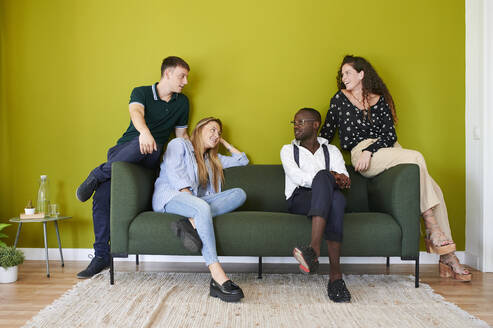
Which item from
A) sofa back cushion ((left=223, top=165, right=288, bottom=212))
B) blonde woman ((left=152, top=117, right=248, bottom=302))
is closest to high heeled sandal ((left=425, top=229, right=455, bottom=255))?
sofa back cushion ((left=223, top=165, right=288, bottom=212))

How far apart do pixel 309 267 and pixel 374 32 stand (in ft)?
6.65

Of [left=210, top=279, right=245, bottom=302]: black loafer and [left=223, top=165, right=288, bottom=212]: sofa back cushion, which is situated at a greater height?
[left=223, top=165, right=288, bottom=212]: sofa back cushion

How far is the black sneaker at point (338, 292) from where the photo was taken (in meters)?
2.16

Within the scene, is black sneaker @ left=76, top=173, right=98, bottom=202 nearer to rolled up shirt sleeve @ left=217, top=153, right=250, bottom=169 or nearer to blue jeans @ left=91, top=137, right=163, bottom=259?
blue jeans @ left=91, top=137, right=163, bottom=259

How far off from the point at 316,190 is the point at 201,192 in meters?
0.83

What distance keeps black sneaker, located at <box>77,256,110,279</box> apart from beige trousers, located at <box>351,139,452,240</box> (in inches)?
75.1

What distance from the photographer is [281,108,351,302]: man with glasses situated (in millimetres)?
2191

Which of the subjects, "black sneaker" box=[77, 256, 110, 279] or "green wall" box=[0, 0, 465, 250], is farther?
"green wall" box=[0, 0, 465, 250]

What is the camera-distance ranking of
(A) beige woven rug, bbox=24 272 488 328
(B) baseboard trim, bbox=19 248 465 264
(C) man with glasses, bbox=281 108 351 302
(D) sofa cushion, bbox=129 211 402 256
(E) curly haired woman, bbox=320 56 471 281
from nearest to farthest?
(A) beige woven rug, bbox=24 272 488 328, (C) man with glasses, bbox=281 108 351 302, (D) sofa cushion, bbox=129 211 402 256, (E) curly haired woman, bbox=320 56 471 281, (B) baseboard trim, bbox=19 248 465 264

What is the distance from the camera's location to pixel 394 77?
3.21 meters

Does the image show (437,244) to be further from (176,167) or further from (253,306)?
(176,167)

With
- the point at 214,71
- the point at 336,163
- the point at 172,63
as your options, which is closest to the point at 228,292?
the point at 336,163

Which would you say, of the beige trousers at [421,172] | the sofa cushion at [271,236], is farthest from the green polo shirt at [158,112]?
the beige trousers at [421,172]

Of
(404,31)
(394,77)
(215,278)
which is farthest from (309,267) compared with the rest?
(404,31)
